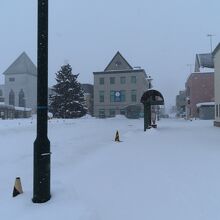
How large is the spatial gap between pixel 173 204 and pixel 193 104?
228 feet

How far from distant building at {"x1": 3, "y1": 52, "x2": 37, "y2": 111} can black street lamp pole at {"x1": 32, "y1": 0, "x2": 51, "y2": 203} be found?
90.6m

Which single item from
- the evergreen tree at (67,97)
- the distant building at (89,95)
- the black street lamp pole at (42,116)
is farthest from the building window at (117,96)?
the black street lamp pole at (42,116)

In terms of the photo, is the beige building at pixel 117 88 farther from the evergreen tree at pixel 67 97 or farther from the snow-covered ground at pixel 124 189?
the snow-covered ground at pixel 124 189

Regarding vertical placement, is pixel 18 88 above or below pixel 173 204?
above

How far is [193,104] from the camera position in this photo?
74.5 m

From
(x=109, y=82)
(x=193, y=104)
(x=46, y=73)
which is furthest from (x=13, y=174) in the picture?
(x=109, y=82)

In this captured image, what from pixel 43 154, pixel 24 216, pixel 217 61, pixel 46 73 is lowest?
pixel 24 216

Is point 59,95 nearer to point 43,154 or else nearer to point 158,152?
point 158,152

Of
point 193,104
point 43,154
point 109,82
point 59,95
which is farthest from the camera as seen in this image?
point 109,82

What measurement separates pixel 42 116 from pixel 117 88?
84.5 meters

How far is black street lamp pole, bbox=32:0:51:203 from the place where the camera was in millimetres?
7065

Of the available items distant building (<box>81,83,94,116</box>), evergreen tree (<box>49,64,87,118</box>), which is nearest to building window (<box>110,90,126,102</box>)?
distant building (<box>81,83,94,116</box>)

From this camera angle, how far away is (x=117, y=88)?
9156 cm

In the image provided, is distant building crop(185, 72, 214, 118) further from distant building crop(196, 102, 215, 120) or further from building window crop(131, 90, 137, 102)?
building window crop(131, 90, 137, 102)
